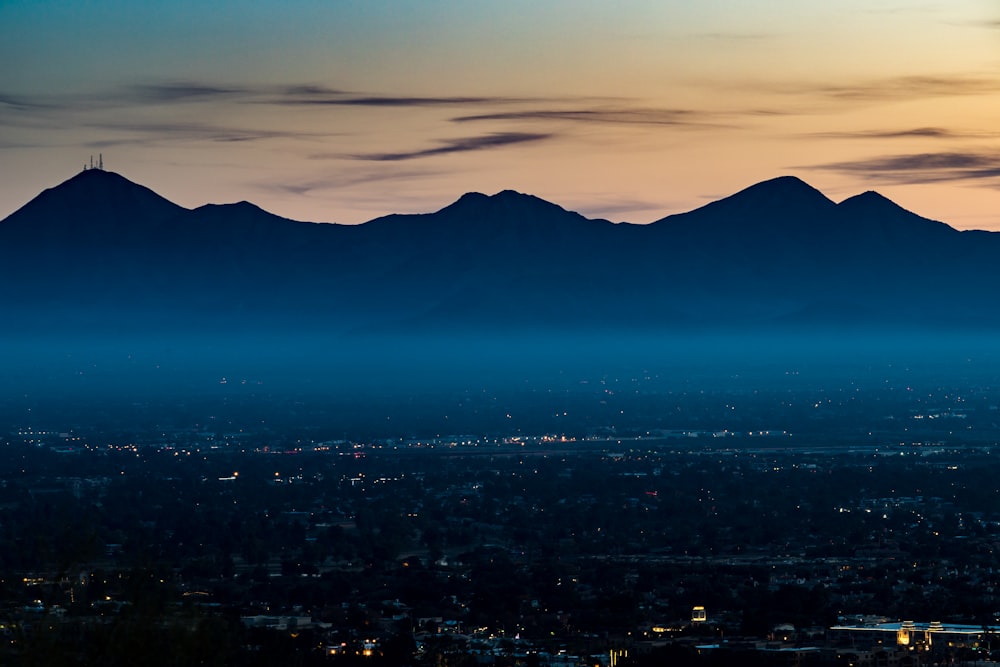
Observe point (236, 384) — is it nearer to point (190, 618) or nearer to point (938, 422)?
point (938, 422)

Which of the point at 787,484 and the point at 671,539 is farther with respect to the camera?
the point at 787,484

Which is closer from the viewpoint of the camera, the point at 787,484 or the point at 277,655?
the point at 277,655

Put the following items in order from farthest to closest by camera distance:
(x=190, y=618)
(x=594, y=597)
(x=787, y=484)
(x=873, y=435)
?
(x=873, y=435) → (x=787, y=484) → (x=594, y=597) → (x=190, y=618)

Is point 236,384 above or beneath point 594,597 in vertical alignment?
above

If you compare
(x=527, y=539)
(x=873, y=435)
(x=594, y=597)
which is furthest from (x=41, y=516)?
(x=873, y=435)

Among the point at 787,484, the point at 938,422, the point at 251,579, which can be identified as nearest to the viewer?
the point at 251,579

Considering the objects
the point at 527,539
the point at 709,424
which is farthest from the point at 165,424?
the point at 527,539

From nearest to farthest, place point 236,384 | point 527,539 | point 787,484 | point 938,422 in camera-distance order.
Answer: point 527,539 < point 787,484 < point 938,422 < point 236,384

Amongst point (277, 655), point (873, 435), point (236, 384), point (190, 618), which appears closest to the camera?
point (190, 618)

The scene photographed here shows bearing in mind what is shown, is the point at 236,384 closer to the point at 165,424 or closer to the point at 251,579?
the point at 165,424
